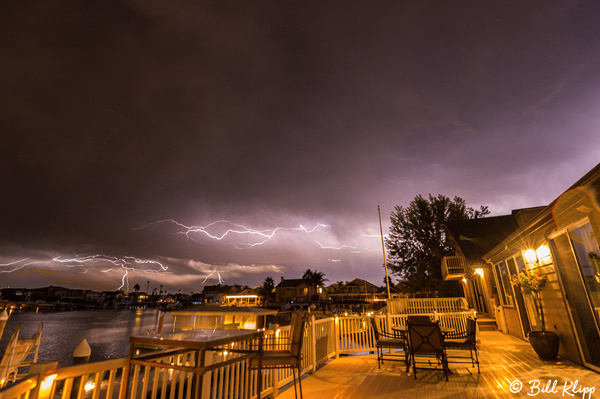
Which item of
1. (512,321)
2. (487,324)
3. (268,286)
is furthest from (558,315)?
(268,286)

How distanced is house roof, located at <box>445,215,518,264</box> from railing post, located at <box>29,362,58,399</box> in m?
16.1

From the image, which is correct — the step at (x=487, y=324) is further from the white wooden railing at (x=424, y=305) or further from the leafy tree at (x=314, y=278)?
the leafy tree at (x=314, y=278)

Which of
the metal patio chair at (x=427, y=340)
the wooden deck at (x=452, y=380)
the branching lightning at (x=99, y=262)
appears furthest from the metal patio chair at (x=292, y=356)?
the branching lightning at (x=99, y=262)

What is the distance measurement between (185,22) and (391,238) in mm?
21019

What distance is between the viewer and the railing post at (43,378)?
1.57 meters

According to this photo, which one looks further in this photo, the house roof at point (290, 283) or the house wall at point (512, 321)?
the house roof at point (290, 283)

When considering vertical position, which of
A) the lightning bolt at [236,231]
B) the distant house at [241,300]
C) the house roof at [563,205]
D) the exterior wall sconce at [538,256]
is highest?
the lightning bolt at [236,231]

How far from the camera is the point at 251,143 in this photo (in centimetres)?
1438

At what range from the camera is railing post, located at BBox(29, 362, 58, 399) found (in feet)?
5.16

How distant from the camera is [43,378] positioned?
62.7 inches

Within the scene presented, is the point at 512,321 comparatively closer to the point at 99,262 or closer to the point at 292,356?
the point at 292,356

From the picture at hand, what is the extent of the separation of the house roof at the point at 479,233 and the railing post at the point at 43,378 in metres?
16.1

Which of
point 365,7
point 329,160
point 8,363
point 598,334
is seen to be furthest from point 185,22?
point 598,334

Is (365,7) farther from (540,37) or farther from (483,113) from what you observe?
(483,113)
